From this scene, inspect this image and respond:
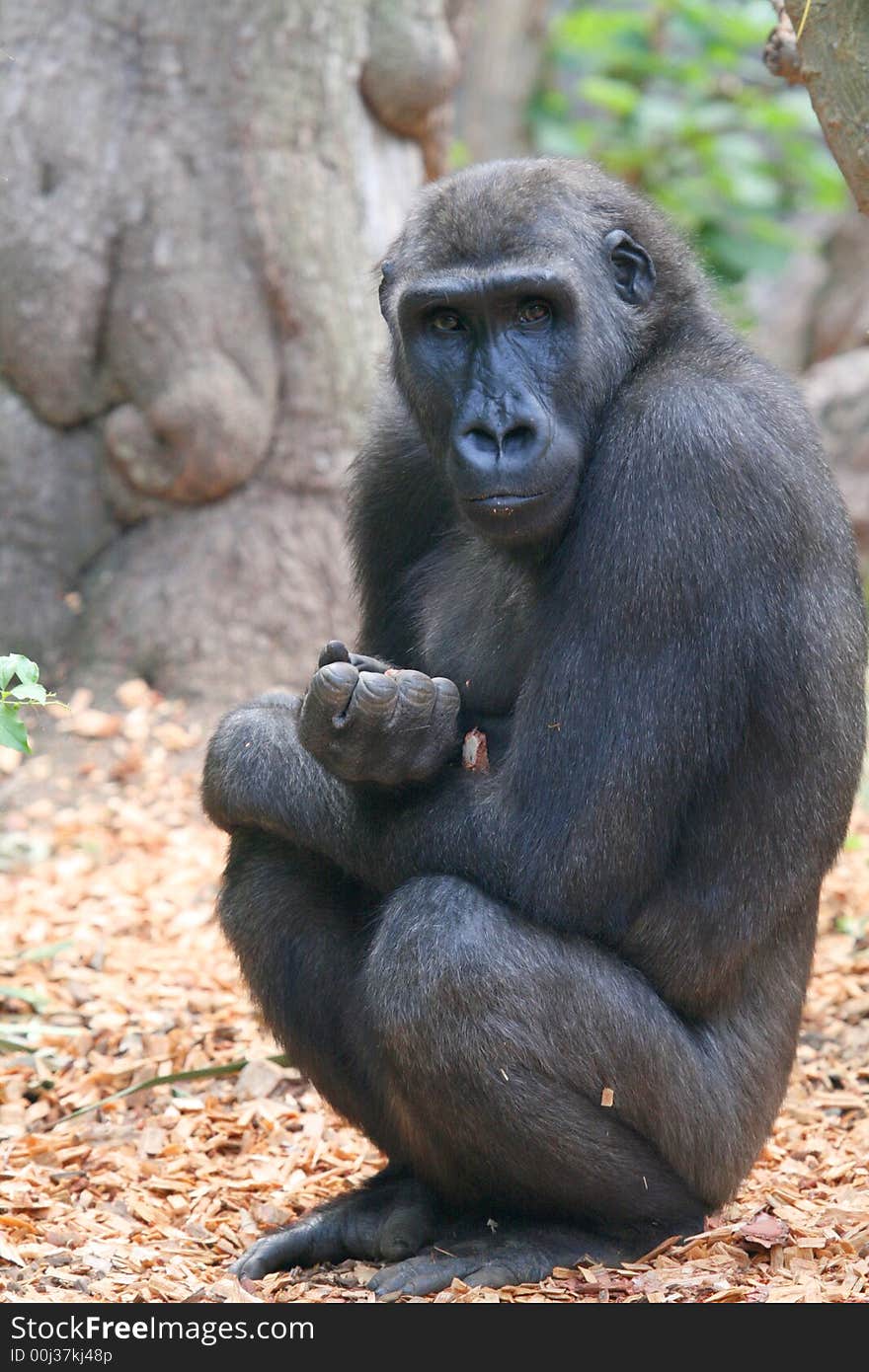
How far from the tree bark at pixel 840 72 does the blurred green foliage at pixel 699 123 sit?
9303mm

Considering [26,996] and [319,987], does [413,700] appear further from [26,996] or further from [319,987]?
[26,996]

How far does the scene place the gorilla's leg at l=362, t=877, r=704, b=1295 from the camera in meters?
3.45

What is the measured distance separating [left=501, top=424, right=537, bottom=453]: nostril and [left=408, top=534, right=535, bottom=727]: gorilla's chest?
428mm

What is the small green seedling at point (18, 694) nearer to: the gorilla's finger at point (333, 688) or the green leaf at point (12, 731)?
the green leaf at point (12, 731)

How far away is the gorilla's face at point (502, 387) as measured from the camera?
3559mm

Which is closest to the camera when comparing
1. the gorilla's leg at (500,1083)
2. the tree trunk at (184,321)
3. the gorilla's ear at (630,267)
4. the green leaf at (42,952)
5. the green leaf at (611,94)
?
the gorilla's leg at (500,1083)

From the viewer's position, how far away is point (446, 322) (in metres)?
3.84

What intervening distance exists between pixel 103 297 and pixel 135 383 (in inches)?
15.4

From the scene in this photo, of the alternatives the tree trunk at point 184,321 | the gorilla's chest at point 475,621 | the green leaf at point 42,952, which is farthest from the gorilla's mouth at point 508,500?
the tree trunk at point 184,321

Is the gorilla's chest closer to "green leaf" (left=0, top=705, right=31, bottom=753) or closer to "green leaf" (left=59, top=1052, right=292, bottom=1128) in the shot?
"green leaf" (left=0, top=705, right=31, bottom=753)

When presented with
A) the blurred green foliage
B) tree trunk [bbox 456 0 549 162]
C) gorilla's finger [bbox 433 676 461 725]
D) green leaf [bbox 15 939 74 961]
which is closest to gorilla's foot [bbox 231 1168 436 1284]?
gorilla's finger [bbox 433 676 461 725]

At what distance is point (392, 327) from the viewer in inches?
165

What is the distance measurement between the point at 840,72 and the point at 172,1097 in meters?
3.30
